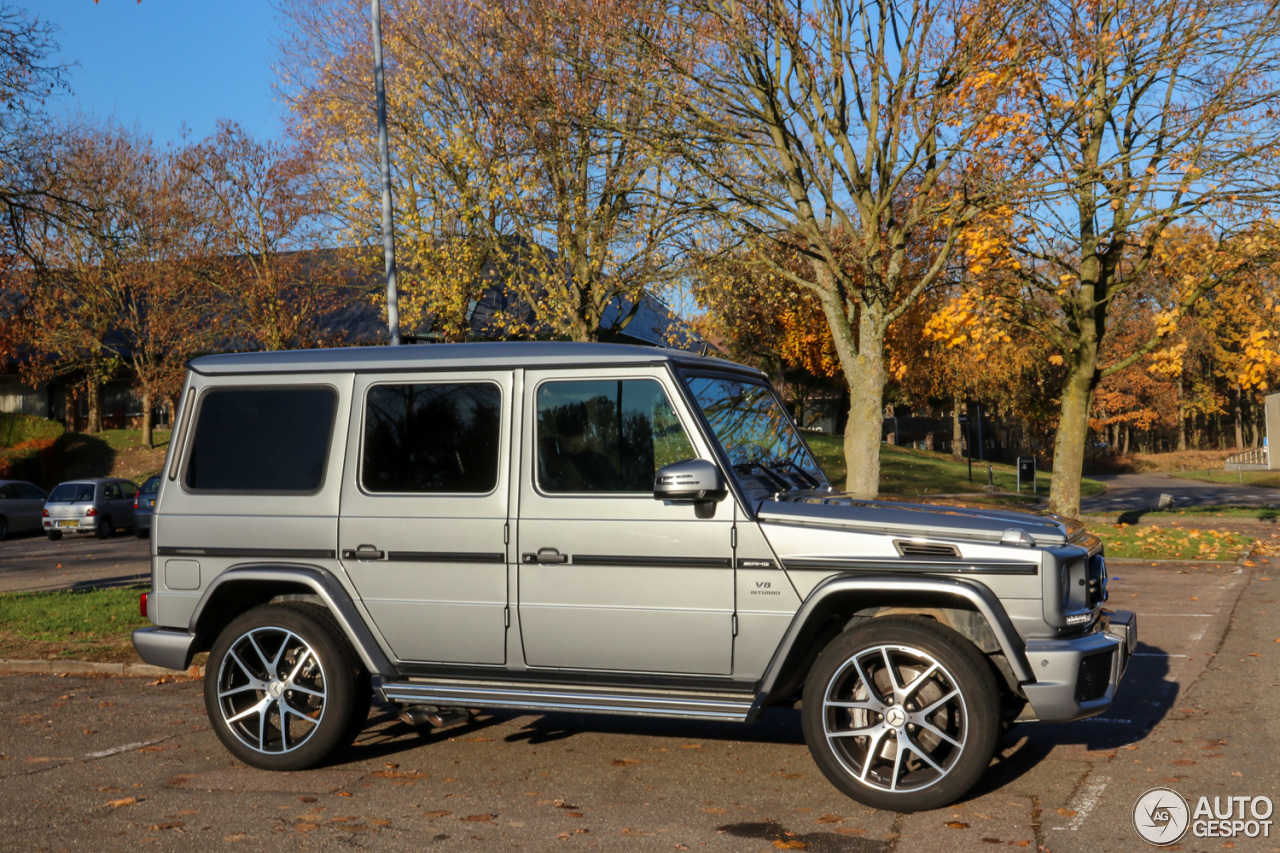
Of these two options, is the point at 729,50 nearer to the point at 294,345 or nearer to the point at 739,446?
the point at 739,446

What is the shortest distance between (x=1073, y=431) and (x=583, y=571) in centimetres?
1915

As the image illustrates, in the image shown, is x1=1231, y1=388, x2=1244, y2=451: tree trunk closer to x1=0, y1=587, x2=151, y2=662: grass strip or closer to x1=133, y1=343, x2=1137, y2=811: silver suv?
x1=0, y1=587, x2=151, y2=662: grass strip

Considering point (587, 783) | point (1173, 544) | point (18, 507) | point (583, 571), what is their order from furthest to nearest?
point (18, 507) < point (1173, 544) < point (587, 783) < point (583, 571)

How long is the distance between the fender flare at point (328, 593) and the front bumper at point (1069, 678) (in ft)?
10.9

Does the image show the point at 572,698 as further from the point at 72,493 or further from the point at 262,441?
the point at 72,493

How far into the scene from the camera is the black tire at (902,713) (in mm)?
5277

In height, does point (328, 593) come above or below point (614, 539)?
below

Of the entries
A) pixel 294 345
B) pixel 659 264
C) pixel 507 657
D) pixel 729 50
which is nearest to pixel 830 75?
pixel 729 50

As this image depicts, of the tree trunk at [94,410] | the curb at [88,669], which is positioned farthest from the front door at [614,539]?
the tree trunk at [94,410]

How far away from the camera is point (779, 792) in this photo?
5.79 metres

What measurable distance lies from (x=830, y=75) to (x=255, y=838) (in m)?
16.6

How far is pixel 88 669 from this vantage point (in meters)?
9.69

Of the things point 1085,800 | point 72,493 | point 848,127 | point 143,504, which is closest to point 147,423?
point 72,493

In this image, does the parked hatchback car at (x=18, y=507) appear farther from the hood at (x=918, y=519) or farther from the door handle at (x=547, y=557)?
the hood at (x=918, y=519)
